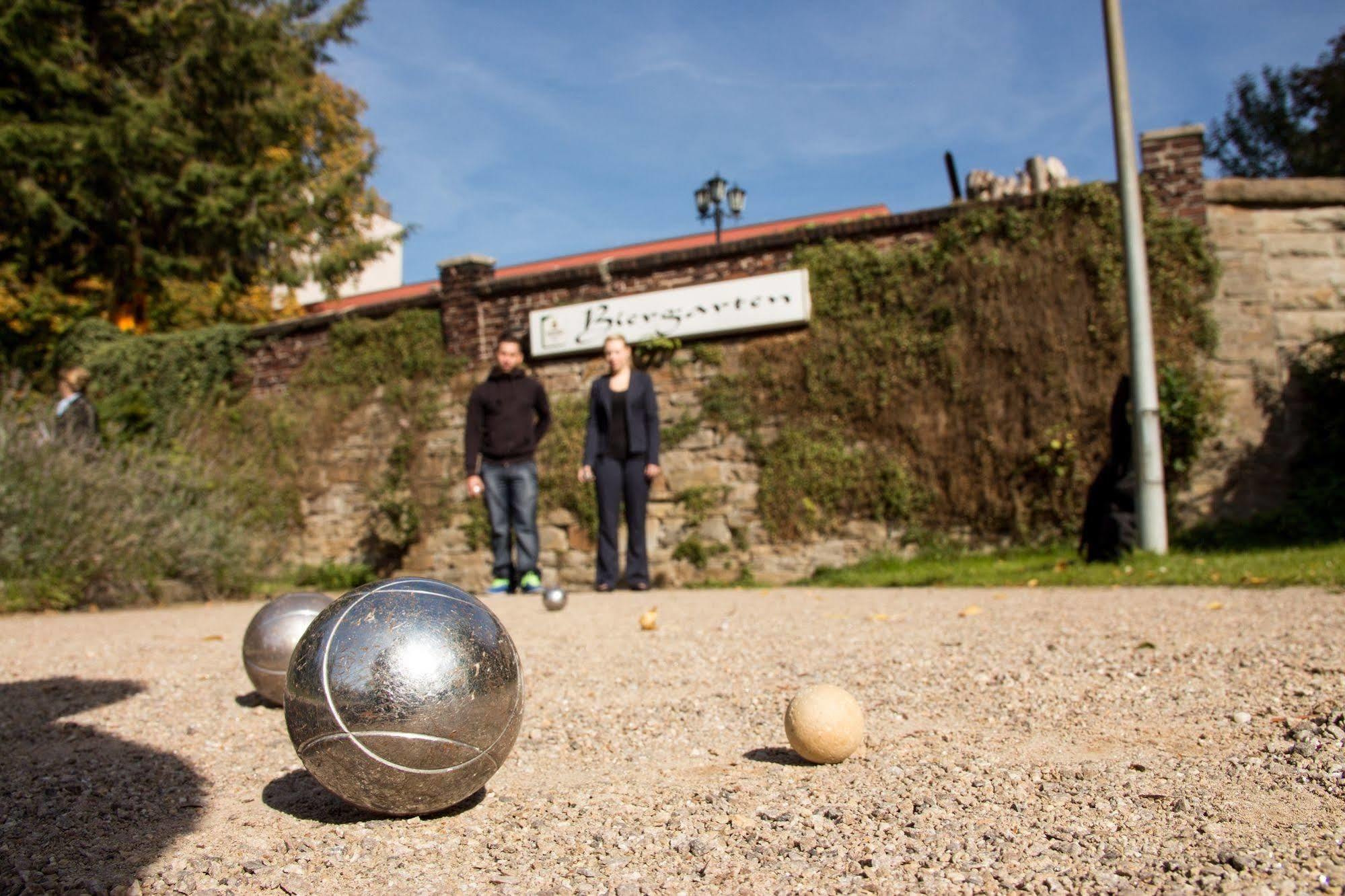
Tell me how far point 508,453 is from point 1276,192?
7872 millimetres

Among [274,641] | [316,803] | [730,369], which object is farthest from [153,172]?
[316,803]

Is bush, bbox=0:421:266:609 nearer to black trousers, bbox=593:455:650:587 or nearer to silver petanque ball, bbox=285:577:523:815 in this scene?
black trousers, bbox=593:455:650:587

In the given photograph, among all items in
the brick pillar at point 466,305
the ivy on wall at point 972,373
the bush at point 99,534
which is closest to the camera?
the bush at point 99,534

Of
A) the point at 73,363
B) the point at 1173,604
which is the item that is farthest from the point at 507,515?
the point at 73,363

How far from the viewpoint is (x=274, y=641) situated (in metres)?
4.47

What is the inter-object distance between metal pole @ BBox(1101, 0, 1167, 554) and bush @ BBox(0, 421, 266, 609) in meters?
8.77

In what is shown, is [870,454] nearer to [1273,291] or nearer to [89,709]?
[1273,291]

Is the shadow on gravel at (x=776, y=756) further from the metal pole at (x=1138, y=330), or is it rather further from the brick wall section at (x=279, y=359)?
the brick wall section at (x=279, y=359)

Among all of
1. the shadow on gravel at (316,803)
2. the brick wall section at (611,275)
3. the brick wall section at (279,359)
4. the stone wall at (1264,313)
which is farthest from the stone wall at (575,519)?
the shadow on gravel at (316,803)

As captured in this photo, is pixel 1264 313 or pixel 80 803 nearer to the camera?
pixel 80 803

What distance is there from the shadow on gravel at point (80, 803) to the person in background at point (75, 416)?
6155mm

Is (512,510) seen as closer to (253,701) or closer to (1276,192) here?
(253,701)

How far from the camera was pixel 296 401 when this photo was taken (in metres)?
14.6

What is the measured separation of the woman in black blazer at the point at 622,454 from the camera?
30.7ft
